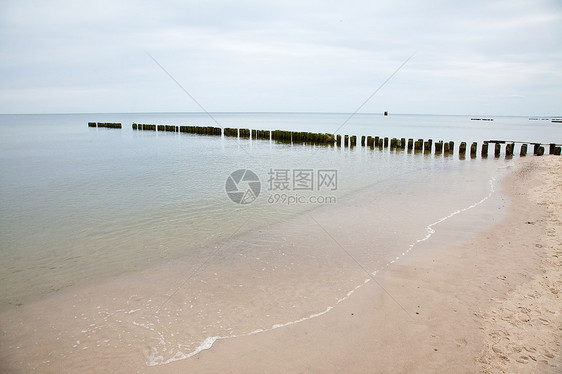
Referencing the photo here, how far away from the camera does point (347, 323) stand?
377 centimetres

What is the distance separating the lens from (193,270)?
17.1 ft

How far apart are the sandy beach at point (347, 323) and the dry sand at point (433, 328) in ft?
0.04

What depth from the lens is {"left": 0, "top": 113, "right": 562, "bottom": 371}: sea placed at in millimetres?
3764

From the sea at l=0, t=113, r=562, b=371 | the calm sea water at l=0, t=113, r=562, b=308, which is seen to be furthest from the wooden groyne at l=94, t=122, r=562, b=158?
the sea at l=0, t=113, r=562, b=371

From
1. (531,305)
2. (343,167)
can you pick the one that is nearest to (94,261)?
(531,305)

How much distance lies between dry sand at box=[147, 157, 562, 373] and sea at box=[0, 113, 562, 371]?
0.26 meters

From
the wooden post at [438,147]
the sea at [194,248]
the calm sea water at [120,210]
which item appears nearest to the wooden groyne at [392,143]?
the wooden post at [438,147]

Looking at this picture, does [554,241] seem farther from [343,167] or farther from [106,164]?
[106,164]

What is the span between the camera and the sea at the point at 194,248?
3764mm

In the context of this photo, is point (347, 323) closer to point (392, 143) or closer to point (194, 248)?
point (194, 248)

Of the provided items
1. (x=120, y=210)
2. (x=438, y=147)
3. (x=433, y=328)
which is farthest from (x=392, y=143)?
(x=433, y=328)

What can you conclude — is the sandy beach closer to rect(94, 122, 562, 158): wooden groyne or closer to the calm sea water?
the calm sea water

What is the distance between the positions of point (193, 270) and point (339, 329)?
254 centimetres

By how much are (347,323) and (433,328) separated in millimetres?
890
